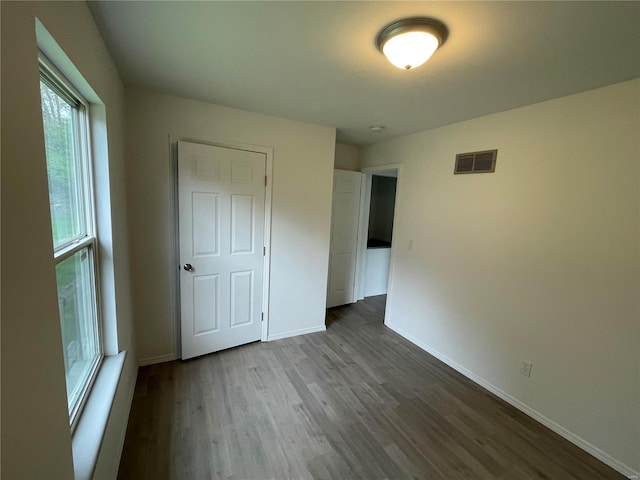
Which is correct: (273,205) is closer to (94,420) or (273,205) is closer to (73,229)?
(73,229)

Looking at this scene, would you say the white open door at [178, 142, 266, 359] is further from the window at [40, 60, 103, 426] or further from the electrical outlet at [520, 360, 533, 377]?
the electrical outlet at [520, 360, 533, 377]

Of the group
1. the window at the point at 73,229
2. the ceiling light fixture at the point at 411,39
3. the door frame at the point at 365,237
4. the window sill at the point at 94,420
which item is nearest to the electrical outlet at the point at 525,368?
the door frame at the point at 365,237

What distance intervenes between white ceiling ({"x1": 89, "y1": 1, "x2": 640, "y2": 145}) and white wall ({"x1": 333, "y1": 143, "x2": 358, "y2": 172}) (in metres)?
1.47

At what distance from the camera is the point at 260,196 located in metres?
2.61

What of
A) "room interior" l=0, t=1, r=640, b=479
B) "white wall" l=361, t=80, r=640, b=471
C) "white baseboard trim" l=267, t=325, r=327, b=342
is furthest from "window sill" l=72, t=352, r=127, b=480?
"white wall" l=361, t=80, r=640, b=471

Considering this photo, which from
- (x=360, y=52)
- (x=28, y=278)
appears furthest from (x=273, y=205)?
(x=28, y=278)

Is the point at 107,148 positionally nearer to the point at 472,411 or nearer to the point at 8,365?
the point at 8,365

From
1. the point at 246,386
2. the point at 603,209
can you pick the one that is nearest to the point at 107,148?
the point at 246,386

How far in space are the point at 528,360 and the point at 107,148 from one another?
10.3 feet

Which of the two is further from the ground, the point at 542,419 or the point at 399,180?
the point at 399,180

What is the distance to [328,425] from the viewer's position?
1.87 m

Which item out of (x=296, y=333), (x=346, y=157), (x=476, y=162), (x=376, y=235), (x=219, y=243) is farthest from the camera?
(x=376, y=235)

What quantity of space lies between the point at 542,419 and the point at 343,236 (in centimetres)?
264

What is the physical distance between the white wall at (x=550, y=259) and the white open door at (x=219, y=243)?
5.83 feet
